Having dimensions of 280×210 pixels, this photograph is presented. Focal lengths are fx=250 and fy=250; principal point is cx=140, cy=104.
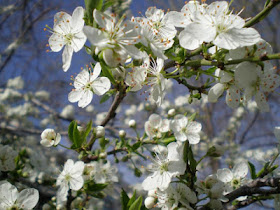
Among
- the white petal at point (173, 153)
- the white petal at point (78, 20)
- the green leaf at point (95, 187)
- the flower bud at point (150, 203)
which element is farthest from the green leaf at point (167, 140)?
the white petal at point (78, 20)

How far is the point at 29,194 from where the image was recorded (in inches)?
48.9

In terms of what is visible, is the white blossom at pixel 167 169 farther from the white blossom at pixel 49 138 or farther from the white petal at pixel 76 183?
the white blossom at pixel 49 138

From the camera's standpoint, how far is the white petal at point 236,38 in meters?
0.84

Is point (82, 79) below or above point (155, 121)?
above

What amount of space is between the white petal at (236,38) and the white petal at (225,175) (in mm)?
727

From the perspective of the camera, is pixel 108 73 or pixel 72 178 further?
pixel 72 178

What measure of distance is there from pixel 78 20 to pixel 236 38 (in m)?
0.58

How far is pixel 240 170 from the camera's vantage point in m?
1.39

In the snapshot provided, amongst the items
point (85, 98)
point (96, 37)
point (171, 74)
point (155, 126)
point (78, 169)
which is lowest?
point (78, 169)

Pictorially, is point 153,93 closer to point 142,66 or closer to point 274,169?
point 142,66

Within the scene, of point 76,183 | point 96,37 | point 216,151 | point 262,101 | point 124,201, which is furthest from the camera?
point 76,183

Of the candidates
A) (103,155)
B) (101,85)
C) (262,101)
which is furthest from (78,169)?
(262,101)

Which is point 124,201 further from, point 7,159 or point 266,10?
point 266,10

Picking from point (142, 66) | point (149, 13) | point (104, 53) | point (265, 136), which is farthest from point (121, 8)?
point (265, 136)
